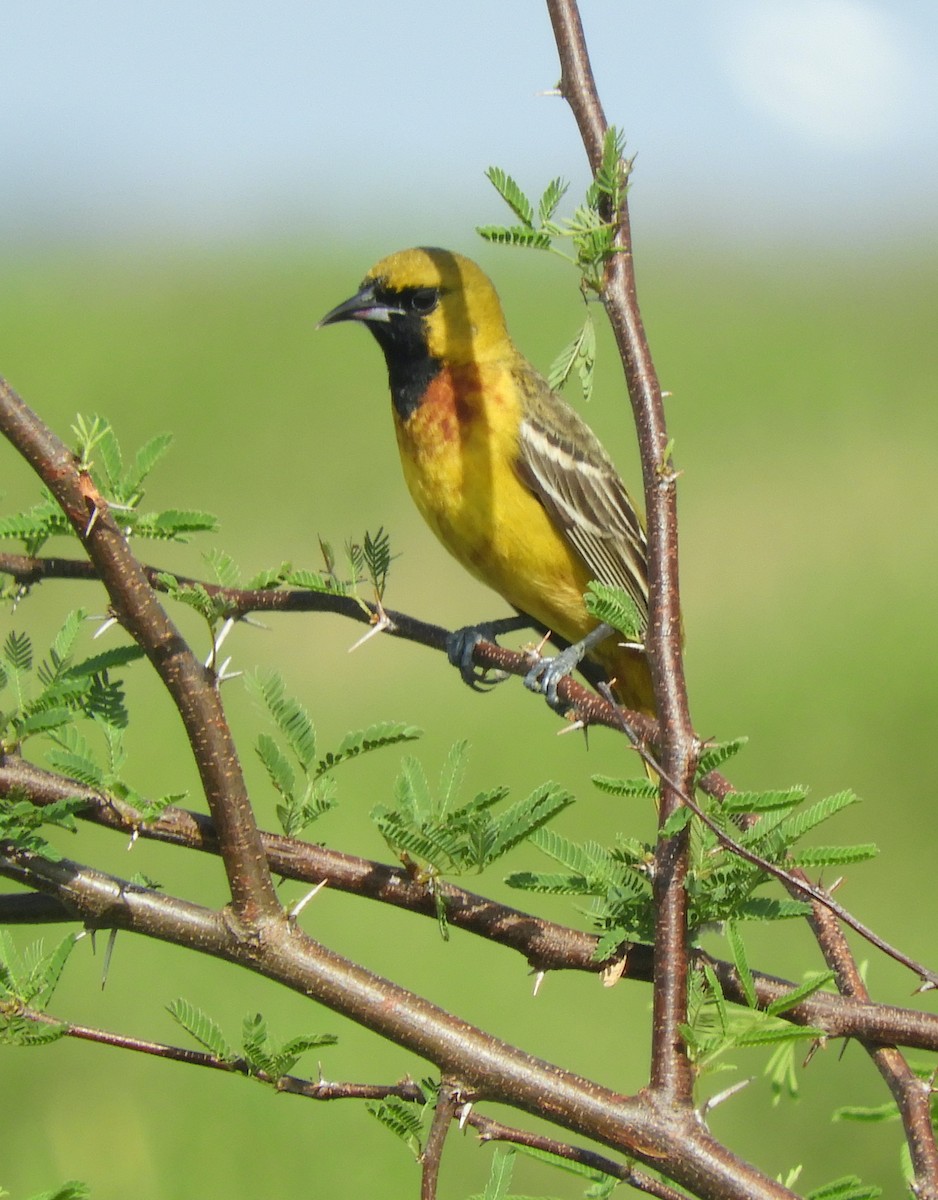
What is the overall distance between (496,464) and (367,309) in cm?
72

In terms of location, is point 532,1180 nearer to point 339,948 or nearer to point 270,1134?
point 270,1134

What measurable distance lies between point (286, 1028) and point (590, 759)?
3771mm

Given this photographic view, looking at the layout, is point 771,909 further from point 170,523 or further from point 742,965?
point 170,523

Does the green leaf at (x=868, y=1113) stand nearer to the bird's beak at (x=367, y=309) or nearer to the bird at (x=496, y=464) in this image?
the bird at (x=496, y=464)

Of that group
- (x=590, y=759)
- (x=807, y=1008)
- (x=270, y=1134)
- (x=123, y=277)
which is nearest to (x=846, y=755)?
(x=590, y=759)

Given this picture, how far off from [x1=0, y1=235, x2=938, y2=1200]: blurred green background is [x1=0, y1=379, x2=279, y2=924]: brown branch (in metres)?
3.56

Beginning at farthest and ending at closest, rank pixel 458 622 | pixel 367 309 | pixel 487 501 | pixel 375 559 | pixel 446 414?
pixel 458 622 → pixel 367 309 → pixel 446 414 → pixel 487 501 → pixel 375 559

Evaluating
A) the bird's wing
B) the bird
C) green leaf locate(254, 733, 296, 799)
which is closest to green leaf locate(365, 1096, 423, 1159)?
green leaf locate(254, 733, 296, 799)

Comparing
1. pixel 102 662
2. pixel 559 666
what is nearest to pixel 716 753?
pixel 102 662

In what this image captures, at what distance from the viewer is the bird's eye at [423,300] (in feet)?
15.9

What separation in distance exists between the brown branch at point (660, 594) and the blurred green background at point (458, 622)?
3.69m

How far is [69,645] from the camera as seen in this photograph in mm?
2242

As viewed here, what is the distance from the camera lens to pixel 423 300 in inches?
192

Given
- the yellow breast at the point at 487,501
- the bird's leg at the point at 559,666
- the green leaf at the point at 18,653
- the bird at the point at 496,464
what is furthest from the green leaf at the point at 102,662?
the yellow breast at the point at 487,501
